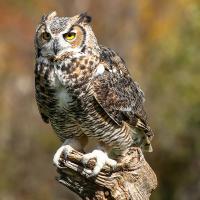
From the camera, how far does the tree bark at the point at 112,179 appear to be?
18.2 feet

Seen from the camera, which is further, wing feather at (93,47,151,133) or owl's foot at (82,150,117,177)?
wing feather at (93,47,151,133)

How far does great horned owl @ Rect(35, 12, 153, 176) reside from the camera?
5.84 metres

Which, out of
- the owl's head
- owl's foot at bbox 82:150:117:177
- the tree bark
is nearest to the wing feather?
the owl's head

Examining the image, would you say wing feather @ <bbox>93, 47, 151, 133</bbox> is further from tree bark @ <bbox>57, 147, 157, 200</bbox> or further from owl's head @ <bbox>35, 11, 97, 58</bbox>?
tree bark @ <bbox>57, 147, 157, 200</bbox>

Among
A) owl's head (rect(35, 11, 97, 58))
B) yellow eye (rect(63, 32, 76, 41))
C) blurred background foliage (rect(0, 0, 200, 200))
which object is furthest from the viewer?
blurred background foliage (rect(0, 0, 200, 200))

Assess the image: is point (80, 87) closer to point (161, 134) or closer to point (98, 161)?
point (98, 161)

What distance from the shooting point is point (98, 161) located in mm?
5738

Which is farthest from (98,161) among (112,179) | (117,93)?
(117,93)

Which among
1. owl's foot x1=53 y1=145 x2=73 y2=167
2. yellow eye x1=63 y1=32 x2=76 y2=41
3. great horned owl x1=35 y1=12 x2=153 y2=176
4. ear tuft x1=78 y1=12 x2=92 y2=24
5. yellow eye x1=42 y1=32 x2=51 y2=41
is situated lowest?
owl's foot x1=53 y1=145 x2=73 y2=167

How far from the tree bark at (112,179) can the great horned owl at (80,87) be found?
3.5 inches

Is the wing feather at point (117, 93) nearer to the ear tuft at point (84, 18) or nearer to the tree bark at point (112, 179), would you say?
the ear tuft at point (84, 18)

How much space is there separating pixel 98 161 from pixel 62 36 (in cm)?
85

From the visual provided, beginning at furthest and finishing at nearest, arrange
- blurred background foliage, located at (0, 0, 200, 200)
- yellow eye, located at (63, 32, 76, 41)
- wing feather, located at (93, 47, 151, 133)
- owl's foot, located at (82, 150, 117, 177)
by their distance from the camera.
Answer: blurred background foliage, located at (0, 0, 200, 200)
wing feather, located at (93, 47, 151, 133)
yellow eye, located at (63, 32, 76, 41)
owl's foot, located at (82, 150, 117, 177)

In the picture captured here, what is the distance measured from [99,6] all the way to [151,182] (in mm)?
19971
